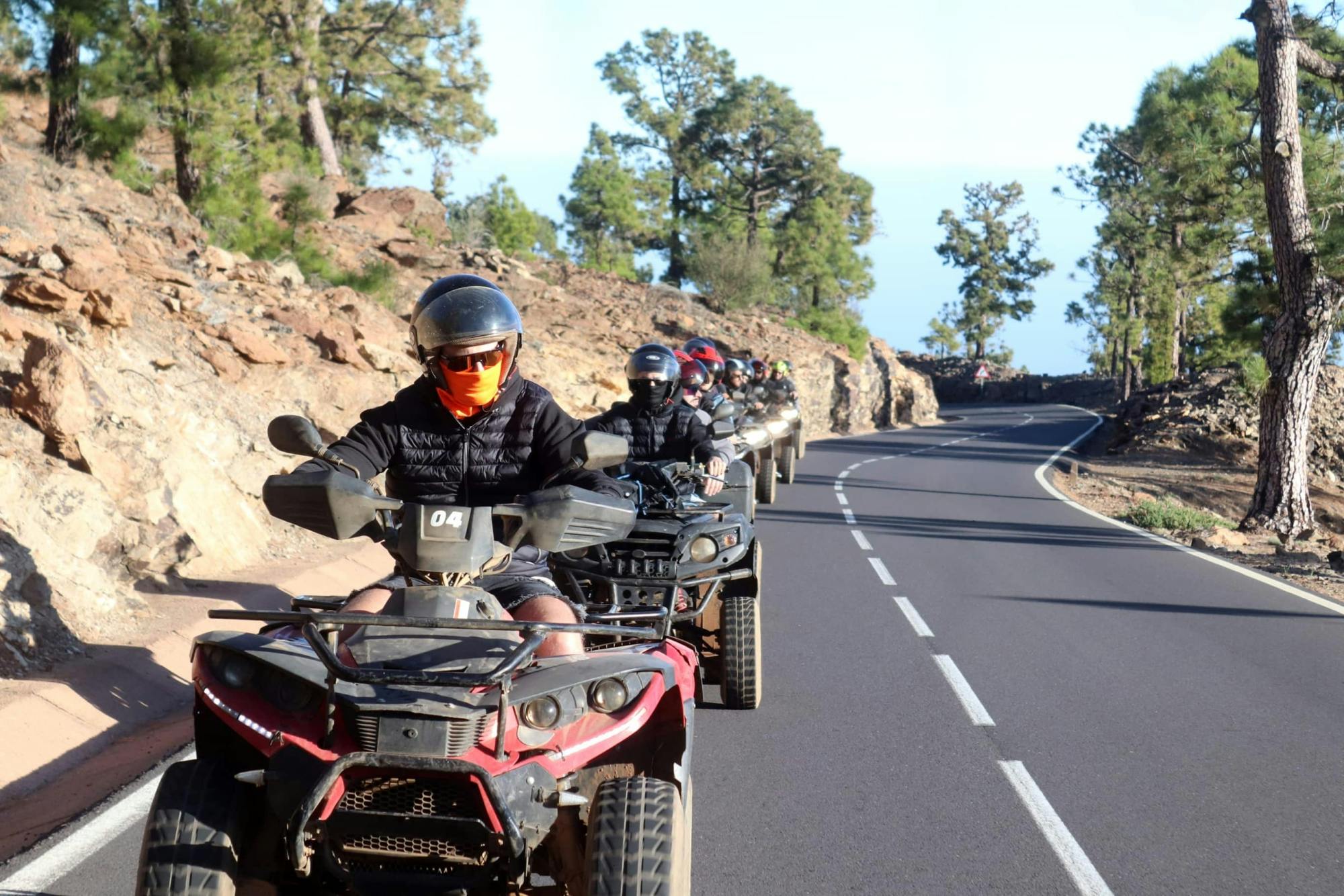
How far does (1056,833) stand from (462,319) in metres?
3.14

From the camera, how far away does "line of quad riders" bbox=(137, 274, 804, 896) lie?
3.11 meters

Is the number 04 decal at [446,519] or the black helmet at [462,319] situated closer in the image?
the number 04 decal at [446,519]

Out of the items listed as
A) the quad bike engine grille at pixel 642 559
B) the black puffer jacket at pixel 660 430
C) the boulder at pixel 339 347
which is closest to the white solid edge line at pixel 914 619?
the black puffer jacket at pixel 660 430

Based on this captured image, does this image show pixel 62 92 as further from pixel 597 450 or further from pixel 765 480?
pixel 597 450

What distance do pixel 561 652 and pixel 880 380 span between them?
51.7 metres

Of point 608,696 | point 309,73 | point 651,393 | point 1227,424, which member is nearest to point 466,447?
point 608,696

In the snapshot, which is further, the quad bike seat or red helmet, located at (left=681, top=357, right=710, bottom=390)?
red helmet, located at (left=681, top=357, right=710, bottom=390)

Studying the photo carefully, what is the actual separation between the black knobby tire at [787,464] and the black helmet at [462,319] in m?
17.8

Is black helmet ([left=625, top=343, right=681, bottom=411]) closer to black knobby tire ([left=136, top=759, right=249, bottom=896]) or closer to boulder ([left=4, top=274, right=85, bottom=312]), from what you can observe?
boulder ([left=4, top=274, right=85, bottom=312])

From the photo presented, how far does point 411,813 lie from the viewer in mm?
3070

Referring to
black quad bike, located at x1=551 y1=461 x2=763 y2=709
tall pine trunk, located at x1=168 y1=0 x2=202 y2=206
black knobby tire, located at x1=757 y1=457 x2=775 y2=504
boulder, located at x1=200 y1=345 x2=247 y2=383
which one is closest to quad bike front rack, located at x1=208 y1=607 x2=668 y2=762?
black quad bike, located at x1=551 y1=461 x2=763 y2=709

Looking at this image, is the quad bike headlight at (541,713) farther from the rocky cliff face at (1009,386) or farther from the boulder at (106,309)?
the rocky cliff face at (1009,386)

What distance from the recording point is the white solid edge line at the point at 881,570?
1221 cm

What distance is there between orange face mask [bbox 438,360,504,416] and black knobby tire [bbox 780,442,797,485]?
1768 cm
